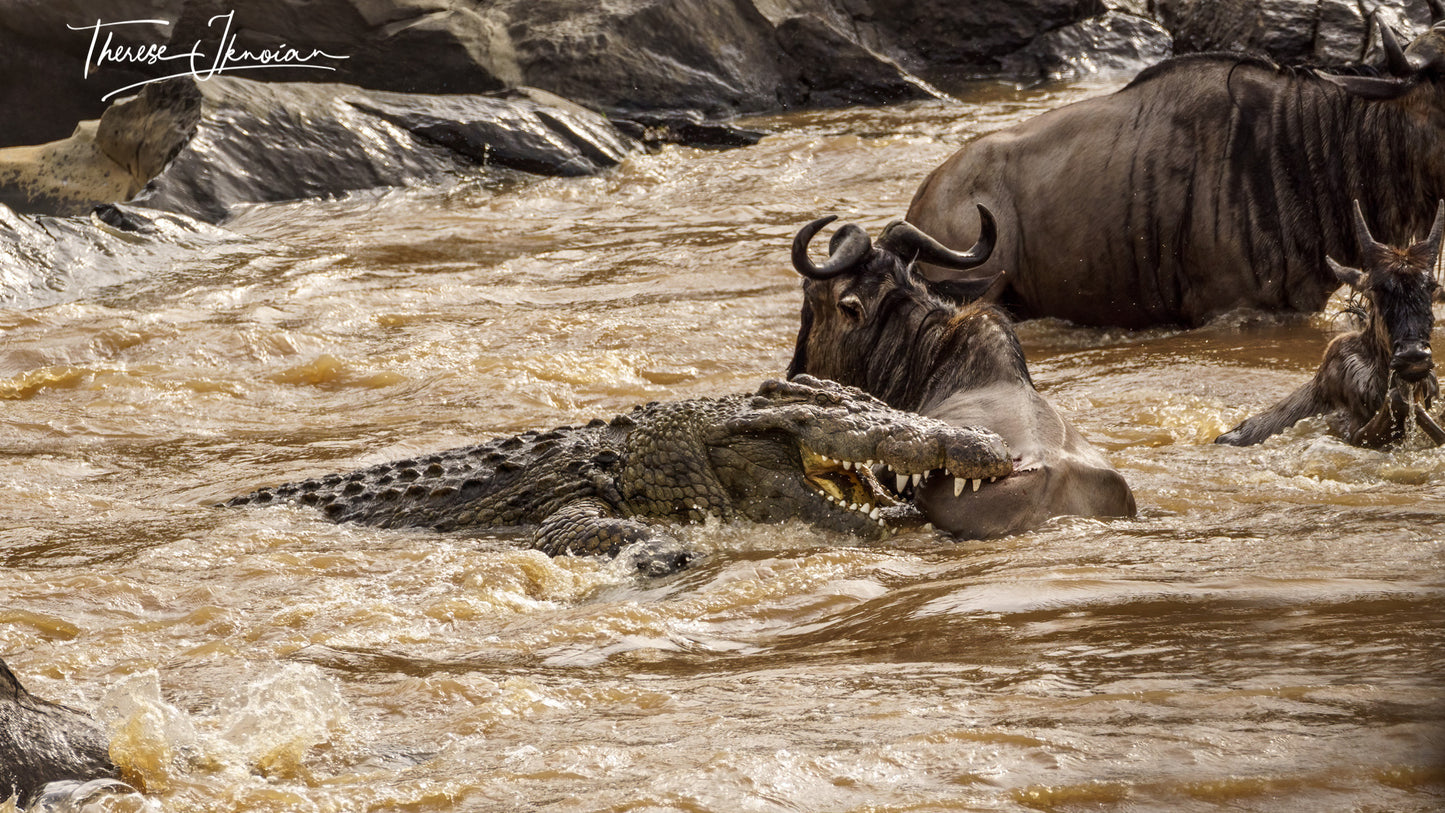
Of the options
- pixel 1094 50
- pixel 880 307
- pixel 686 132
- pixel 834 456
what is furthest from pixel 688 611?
pixel 1094 50

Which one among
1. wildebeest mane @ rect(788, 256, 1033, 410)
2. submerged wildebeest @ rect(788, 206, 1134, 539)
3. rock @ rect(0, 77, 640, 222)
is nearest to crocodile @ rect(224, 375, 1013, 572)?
submerged wildebeest @ rect(788, 206, 1134, 539)

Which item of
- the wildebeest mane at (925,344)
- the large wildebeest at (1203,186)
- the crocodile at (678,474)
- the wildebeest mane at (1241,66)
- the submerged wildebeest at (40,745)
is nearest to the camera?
the submerged wildebeest at (40,745)

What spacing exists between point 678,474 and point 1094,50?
14514 millimetres

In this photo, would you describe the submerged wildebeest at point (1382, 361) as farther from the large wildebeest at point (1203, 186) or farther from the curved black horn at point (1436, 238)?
the large wildebeest at point (1203, 186)

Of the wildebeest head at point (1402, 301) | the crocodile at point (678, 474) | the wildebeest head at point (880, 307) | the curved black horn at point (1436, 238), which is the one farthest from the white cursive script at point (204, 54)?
the wildebeest head at point (1402, 301)

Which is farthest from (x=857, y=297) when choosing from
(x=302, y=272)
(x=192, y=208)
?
(x=192, y=208)

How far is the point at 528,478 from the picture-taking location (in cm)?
589

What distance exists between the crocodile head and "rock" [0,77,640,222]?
29.0 ft

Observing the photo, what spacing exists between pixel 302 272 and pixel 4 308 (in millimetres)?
1948

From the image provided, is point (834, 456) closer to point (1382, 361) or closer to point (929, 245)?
point (929, 245)

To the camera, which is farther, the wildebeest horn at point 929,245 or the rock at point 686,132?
the rock at point 686,132

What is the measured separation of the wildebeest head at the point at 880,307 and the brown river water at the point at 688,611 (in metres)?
0.93

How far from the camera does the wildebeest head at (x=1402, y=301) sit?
567 cm

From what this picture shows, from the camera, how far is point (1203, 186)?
853 cm
